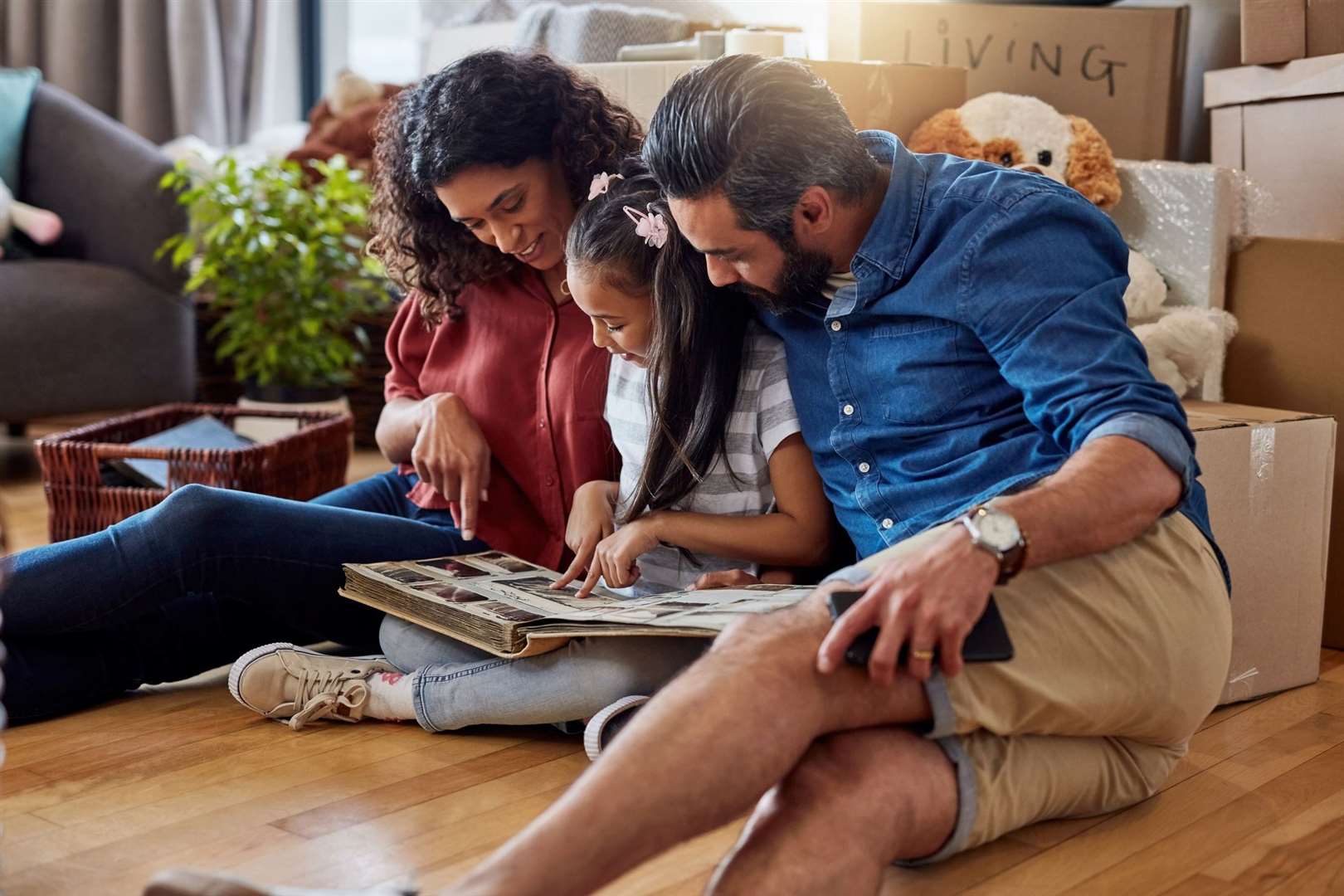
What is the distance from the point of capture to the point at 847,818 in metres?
0.97

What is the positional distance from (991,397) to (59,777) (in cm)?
94

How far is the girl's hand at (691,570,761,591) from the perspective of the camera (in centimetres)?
142

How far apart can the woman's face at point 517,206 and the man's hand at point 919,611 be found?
70cm

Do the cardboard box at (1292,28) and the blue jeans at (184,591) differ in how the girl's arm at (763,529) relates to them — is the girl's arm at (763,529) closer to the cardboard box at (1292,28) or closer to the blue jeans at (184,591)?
the blue jeans at (184,591)

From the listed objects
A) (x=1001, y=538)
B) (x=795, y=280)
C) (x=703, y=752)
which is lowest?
(x=703, y=752)

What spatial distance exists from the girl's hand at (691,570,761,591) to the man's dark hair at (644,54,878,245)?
0.36 metres

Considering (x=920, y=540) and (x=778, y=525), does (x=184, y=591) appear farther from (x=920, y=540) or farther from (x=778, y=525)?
(x=920, y=540)

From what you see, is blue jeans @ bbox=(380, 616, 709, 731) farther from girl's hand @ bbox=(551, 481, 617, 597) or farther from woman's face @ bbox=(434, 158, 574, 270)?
woman's face @ bbox=(434, 158, 574, 270)

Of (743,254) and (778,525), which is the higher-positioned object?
(743,254)

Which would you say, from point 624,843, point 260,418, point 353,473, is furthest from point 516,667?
point 353,473

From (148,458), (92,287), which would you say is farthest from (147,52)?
(148,458)

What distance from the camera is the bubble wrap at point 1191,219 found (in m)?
1.88

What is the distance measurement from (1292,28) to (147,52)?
3.13 m

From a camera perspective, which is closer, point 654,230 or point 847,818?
point 847,818
